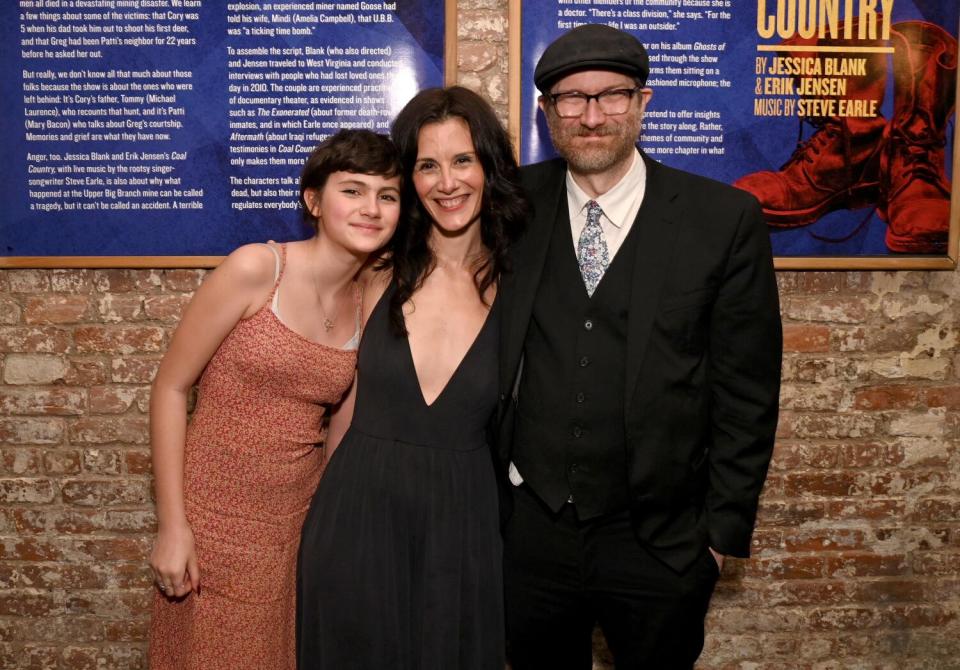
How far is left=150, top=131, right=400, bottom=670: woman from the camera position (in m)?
1.73

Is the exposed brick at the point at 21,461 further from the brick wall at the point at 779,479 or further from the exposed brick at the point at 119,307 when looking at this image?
the exposed brick at the point at 119,307

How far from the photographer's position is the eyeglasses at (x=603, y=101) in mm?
1673

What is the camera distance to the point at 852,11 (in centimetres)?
225

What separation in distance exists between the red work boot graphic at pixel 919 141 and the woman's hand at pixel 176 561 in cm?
224

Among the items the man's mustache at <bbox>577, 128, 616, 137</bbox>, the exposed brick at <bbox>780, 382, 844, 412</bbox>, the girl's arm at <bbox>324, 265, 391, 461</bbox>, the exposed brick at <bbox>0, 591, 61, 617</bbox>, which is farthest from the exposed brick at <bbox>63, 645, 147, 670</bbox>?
the exposed brick at <bbox>780, 382, 844, 412</bbox>

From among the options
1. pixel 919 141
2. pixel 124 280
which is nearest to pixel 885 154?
pixel 919 141

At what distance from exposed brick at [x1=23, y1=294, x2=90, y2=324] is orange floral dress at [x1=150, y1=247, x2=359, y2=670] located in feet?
2.73

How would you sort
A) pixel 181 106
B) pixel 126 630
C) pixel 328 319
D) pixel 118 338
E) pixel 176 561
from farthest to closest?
pixel 126 630 → pixel 118 338 → pixel 181 106 → pixel 328 319 → pixel 176 561

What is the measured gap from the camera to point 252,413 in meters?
1.77

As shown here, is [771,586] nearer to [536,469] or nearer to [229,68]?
[536,469]

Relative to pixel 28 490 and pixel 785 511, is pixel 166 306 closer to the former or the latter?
pixel 28 490

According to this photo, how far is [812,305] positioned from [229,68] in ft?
6.57

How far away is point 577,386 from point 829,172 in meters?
1.27

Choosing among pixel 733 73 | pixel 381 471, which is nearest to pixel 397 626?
pixel 381 471
